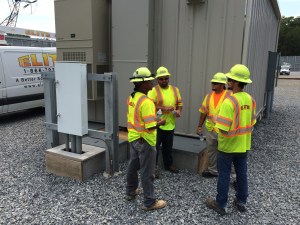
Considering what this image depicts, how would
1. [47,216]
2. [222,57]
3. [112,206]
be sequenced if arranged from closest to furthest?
[47,216]
[112,206]
[222,57]

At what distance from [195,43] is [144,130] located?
267 centimetres

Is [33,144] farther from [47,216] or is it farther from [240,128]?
[240,128]

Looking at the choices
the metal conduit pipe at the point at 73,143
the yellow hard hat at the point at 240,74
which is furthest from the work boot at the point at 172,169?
the yellow hard hat at the point at 240,74

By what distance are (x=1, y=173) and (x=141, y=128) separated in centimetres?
295

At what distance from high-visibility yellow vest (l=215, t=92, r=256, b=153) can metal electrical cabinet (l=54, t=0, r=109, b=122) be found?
11.5 ft

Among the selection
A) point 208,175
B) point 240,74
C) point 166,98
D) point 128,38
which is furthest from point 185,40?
point 208,175

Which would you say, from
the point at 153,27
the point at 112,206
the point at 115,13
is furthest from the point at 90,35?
the point at 112,206

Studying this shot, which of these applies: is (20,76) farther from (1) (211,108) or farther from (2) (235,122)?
(2) (235,122)

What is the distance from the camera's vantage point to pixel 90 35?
5742mm

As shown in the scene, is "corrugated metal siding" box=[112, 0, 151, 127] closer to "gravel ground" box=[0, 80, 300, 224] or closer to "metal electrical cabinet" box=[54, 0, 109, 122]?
"metal electrical cabinet" box=[54, 0, 109, 122]

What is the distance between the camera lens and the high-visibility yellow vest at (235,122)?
316 cm

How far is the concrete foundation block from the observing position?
436 centimetres

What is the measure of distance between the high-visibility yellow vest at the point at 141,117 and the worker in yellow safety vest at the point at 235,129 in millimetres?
800

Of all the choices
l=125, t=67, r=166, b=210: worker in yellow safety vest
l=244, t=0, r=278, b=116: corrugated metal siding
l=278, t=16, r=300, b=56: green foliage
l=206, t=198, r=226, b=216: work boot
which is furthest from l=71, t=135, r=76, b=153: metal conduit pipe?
l=278, t=16, r=300, b=56: green foliage
